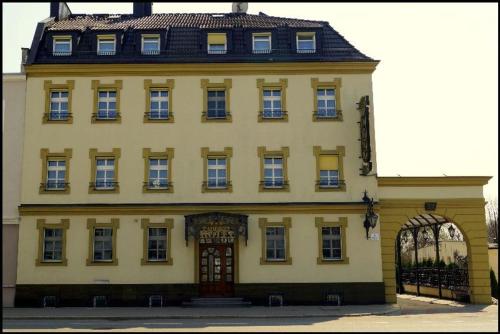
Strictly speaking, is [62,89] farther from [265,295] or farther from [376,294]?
[376,294]

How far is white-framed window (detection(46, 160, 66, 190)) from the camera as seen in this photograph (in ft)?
85.4

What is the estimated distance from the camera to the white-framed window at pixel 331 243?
2548 centimetres

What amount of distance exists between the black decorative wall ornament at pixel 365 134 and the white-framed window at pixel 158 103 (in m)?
8.76

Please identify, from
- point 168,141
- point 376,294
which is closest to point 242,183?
point 168,141

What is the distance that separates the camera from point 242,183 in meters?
25.9

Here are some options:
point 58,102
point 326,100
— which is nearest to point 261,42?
point 326,100

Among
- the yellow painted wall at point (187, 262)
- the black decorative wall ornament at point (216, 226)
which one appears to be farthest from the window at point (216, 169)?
the yellow painted wall at point (187, 262)

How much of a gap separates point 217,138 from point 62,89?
7483 mm

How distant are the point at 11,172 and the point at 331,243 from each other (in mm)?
14599

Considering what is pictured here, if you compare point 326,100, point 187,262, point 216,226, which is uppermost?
point 326,100

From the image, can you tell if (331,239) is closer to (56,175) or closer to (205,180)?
(205,180)

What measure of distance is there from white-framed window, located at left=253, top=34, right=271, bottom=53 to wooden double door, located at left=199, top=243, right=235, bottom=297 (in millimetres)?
9346

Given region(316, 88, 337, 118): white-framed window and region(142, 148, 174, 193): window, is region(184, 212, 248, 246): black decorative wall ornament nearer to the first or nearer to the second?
region(142, 148, 174, 193): window

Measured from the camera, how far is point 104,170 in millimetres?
26141
